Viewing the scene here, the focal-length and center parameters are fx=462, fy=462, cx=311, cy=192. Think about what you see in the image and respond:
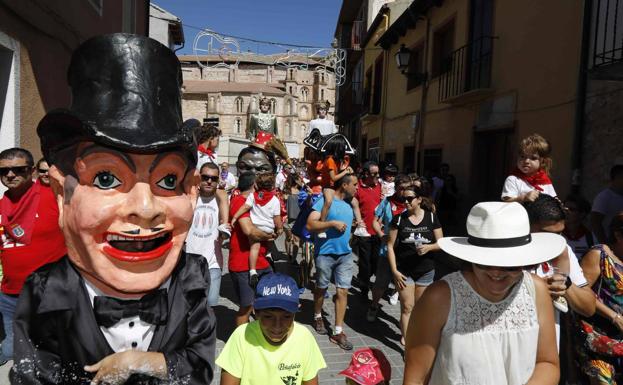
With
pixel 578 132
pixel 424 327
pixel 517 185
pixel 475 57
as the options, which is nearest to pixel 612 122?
pixel 578 132

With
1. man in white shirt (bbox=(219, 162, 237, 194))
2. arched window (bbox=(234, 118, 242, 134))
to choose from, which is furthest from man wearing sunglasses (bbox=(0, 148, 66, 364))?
arched window (bbox=(234, 118, 242, 134))

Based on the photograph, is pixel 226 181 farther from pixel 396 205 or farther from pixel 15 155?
pixel 15 155

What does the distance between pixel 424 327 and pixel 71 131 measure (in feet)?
5.46

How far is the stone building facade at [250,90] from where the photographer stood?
206 feet

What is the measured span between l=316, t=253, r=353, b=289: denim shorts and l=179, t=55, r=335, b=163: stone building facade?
187 feet

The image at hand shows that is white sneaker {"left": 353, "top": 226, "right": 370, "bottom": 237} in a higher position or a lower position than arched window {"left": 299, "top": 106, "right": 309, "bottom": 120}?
lower

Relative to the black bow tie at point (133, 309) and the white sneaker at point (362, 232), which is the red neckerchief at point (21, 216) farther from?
the white sneaker at point (362, 232)

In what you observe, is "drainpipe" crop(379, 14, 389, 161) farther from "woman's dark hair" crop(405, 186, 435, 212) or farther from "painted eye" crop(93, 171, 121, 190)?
"painted eye" crop(93, 171, 121, 190)

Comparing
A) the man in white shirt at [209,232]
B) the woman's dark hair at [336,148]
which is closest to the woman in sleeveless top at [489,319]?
the man in white shirt at [209,232]

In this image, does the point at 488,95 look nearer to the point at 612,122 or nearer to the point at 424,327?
the point at 612,122

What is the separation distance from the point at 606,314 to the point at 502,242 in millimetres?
1474

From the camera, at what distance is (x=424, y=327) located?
6.84 feet

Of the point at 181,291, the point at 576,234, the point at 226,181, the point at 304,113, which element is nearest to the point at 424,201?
the point at 576,234

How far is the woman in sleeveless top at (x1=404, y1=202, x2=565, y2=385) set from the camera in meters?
2.03
